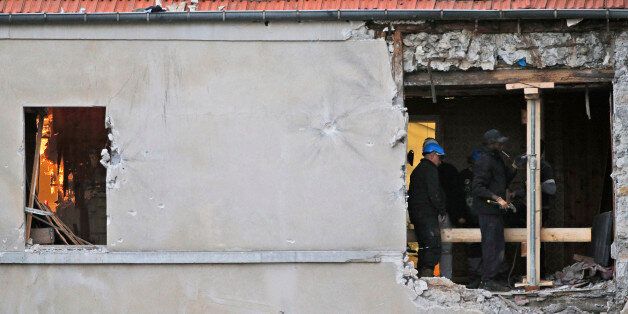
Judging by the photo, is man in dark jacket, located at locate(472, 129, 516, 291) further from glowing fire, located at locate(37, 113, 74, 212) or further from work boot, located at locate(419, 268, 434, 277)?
glowing fire, located at locate(37, 113, 74, 212)

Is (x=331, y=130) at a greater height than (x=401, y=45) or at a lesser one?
lesser

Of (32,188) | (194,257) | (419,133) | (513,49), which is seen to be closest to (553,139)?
(419,133)

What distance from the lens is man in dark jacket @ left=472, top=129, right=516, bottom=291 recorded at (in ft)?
39.4

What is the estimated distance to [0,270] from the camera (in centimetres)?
1164

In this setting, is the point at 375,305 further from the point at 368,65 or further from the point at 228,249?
the point at 368,65

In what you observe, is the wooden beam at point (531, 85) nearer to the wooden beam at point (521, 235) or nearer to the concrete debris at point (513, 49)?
the concrete debris at point (513, 49)

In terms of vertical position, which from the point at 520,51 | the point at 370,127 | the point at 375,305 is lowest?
the point at 375,305

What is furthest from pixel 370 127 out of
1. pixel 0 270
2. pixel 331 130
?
→ pixel 0 270

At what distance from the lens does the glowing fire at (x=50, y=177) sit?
564 inches

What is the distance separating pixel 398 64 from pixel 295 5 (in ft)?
4.00

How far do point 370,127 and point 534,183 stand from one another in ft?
6.14

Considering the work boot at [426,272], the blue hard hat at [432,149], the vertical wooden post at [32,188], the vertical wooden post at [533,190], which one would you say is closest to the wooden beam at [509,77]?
the vertical wooden post at [533,190]

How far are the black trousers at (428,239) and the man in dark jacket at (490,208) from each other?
483 millimetres

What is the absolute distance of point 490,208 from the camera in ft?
39.4
